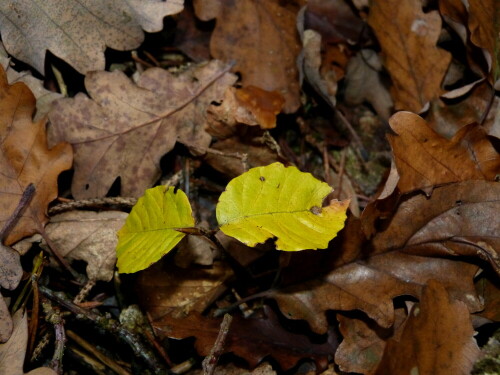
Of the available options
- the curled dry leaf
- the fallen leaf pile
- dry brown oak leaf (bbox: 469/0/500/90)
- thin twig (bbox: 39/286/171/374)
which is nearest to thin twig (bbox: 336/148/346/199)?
the fallen leaf pile

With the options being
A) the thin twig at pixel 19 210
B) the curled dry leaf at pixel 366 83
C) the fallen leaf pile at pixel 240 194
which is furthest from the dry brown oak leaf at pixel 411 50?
the thin twig at pixel 19 210

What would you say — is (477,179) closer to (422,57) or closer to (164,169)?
(422,57)

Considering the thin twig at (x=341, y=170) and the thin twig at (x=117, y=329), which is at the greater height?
the thin twig at (x=341, y=170)

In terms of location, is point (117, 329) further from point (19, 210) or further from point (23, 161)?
point (23, 161)

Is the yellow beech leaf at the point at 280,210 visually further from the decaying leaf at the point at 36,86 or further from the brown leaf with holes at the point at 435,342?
the decaying leaf at the point at 36,86

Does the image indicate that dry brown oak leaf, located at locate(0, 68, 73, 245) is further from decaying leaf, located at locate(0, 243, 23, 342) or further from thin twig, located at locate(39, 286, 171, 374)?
thin twig, located at locate(39, 286, 171, 374)
